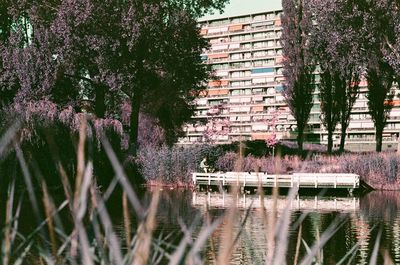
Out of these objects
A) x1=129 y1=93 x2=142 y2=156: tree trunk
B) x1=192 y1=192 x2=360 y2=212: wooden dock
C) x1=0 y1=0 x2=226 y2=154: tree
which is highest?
x1=0 y1=0 x2=226 y2=154: tree

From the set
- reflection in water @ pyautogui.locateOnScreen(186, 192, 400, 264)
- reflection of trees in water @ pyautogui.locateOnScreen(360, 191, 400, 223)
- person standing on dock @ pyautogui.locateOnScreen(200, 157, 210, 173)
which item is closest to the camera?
reflection in water @ pyautogui.locateOnScreen(186, 192, 400, 264)

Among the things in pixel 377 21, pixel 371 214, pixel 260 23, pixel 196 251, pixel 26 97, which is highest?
pixel 260 23

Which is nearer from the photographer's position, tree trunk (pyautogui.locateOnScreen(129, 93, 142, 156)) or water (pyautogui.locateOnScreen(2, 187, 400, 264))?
water (pyautogui.locateOnScreen(2, 187, 400, 264))

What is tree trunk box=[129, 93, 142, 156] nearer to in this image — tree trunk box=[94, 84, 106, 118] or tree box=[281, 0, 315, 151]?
tree trunk box=[94, 84, 106, 118]

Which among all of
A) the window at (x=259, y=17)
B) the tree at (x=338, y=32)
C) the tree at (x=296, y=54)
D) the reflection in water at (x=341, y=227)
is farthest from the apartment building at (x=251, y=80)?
the reflection in water at (x=341, y=227)

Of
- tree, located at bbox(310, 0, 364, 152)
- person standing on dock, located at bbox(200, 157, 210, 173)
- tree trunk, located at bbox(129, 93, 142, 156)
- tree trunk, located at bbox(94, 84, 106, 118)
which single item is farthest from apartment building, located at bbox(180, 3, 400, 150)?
tree, located at bbox(310, 0, 364, 152)

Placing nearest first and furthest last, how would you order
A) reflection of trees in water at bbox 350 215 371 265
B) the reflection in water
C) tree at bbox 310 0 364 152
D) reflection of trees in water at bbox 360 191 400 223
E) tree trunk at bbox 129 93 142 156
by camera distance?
1. reflection of trees in water at bbox 350 215 371 265
2. the reflection in water
3. reflection of trees in water at bbox 360 191 400 223
4. tree at bbox 310 0 364 152
5. tree trunk at bbox 129 93 142 156

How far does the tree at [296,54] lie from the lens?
5425 cm

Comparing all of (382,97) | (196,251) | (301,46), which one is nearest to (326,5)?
(382,97)

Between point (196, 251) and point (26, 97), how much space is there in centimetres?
3727

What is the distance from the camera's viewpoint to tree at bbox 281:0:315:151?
178 feet

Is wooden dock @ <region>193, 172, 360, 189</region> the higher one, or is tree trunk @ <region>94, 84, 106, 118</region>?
tree trunk @ <region>94, 84, 106, 118</region>

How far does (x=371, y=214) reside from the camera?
2548 centimetres

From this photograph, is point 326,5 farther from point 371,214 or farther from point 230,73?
point 230,73
